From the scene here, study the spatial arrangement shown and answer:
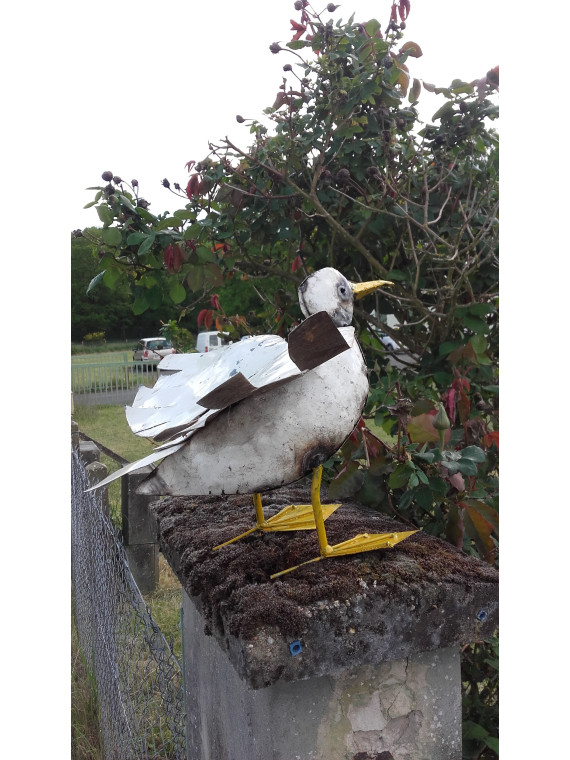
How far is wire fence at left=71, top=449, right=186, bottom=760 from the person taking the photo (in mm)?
2018

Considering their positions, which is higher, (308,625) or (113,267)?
(113,267)

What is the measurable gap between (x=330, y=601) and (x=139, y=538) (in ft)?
8.94

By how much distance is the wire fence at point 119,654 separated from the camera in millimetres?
2018

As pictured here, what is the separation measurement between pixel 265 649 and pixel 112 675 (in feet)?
4.64

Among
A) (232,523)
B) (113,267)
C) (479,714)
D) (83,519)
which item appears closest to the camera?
(232,523)

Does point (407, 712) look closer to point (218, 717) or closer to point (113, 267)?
point (218, 717)

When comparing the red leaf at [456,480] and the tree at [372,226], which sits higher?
the tree at [372,226]

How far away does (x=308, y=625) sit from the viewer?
3.99 ft

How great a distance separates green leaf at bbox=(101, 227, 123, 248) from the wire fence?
3.43 feet

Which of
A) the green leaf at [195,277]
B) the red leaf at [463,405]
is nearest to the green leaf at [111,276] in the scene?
the green leaf at [195,277]

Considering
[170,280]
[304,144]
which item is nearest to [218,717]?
[170,280]

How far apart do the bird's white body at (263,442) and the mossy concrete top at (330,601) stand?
8.2 inches

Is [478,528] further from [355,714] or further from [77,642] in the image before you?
[77,642]

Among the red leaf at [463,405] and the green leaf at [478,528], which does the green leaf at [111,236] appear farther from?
the green leaf at [478,528]
